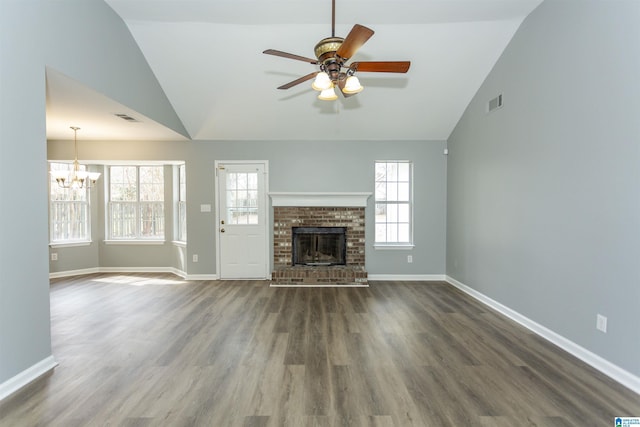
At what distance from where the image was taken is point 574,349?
2.73 meters

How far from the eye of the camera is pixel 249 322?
3.52 metres

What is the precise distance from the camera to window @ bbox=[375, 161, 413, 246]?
5656 mm

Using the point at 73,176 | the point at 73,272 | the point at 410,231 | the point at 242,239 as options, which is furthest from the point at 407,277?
the point at 73,272

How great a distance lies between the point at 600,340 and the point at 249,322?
3.29m

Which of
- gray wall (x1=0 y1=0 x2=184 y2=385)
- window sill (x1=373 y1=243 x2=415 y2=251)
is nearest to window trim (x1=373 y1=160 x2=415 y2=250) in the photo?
window sill (x1=373 y1=243 x2=415 y2=251)

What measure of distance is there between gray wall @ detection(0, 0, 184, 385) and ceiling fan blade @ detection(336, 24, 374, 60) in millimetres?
2340

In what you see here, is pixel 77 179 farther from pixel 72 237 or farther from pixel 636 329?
pixel 636 329

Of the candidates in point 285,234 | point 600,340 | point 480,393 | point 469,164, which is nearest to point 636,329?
point 600,340

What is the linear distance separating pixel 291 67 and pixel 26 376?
408cm

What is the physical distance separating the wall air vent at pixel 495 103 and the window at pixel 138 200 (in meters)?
5.97

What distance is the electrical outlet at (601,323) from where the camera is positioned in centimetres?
247

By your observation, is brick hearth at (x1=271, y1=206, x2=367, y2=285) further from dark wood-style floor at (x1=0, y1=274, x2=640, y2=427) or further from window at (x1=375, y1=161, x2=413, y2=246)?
dark wood-style floor at (x1=0, y1=274, x2=640, y2=427)

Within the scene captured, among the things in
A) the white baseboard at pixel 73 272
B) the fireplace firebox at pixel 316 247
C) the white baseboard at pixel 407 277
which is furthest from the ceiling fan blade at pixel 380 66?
the white baseboard at pixel 73 272

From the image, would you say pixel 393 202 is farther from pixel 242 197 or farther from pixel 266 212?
pixel 242 197
